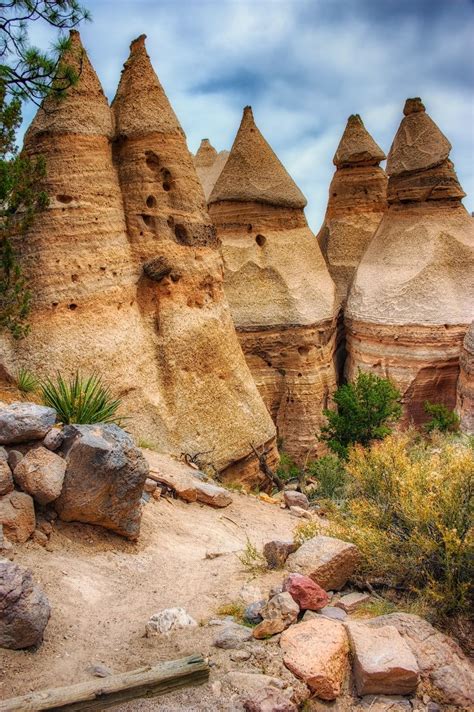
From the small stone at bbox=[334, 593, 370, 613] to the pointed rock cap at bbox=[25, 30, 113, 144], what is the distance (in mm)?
8647

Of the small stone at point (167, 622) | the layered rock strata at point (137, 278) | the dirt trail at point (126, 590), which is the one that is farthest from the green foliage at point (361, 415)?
the small stone at point (167, 622)

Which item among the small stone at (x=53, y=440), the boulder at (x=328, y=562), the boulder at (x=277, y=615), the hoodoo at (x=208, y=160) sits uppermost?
the hoodoo at (x=208, y=160)

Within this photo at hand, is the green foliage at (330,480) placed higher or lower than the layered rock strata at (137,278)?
lower

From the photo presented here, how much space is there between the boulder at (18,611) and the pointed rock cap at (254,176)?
46.9ft

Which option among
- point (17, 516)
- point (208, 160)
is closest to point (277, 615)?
point (17, 516)

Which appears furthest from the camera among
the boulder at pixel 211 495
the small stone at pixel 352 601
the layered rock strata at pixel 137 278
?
the layered rock strata at pixel 137 278

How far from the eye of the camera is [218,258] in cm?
1278

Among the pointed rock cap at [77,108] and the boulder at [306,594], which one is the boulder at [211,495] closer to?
the boulder at [306,594]

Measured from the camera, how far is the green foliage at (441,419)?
15.9 meters

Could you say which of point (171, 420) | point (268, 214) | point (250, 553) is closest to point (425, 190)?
point (268, 214)

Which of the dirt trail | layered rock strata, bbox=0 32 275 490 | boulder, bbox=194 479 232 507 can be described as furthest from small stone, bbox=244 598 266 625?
layered rock strata, bbox=0 32 275 490

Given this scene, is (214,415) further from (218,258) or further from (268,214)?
(268,214)

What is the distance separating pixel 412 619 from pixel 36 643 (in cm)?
285

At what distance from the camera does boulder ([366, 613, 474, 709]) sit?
172 inches
